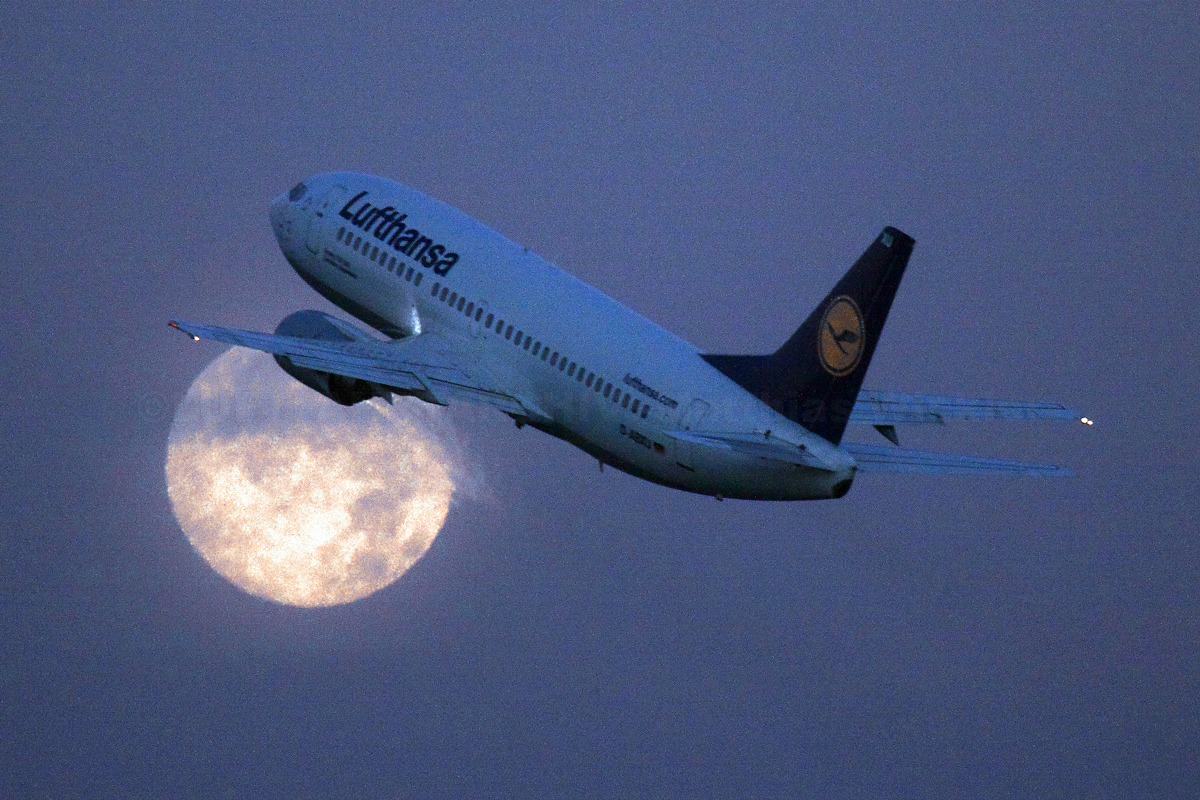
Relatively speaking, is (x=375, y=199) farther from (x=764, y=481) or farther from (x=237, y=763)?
(x=237, y=763)

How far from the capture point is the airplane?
45781 millimetres

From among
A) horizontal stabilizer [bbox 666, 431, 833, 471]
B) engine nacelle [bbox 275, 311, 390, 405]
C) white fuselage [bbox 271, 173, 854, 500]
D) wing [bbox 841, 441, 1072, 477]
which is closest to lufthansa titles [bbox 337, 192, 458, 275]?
white fuselage [bbox 271, 173, 854, 500]

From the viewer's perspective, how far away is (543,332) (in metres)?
52.2

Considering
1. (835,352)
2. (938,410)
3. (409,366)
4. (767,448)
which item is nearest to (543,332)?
(409,366)

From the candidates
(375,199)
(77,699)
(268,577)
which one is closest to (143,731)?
(77,699)

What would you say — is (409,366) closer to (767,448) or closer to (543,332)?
(543,332)

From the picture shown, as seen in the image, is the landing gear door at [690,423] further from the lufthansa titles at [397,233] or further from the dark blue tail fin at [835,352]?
the lufthansa titles at [397,233]

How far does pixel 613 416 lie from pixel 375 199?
13.7m

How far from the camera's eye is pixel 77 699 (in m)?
132

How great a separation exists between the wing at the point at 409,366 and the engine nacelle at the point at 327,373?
0.36 m

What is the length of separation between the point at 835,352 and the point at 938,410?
8.01 metres

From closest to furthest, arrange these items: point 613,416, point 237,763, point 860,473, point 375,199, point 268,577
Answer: point 860,473, point 613,416, point 375,199, point 268,577, point 237,763

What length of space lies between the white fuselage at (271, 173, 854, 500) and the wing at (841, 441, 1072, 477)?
1006 mm

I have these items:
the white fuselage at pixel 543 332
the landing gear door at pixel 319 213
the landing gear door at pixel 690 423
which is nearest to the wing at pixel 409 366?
the white fuselage at pixel 543 332
